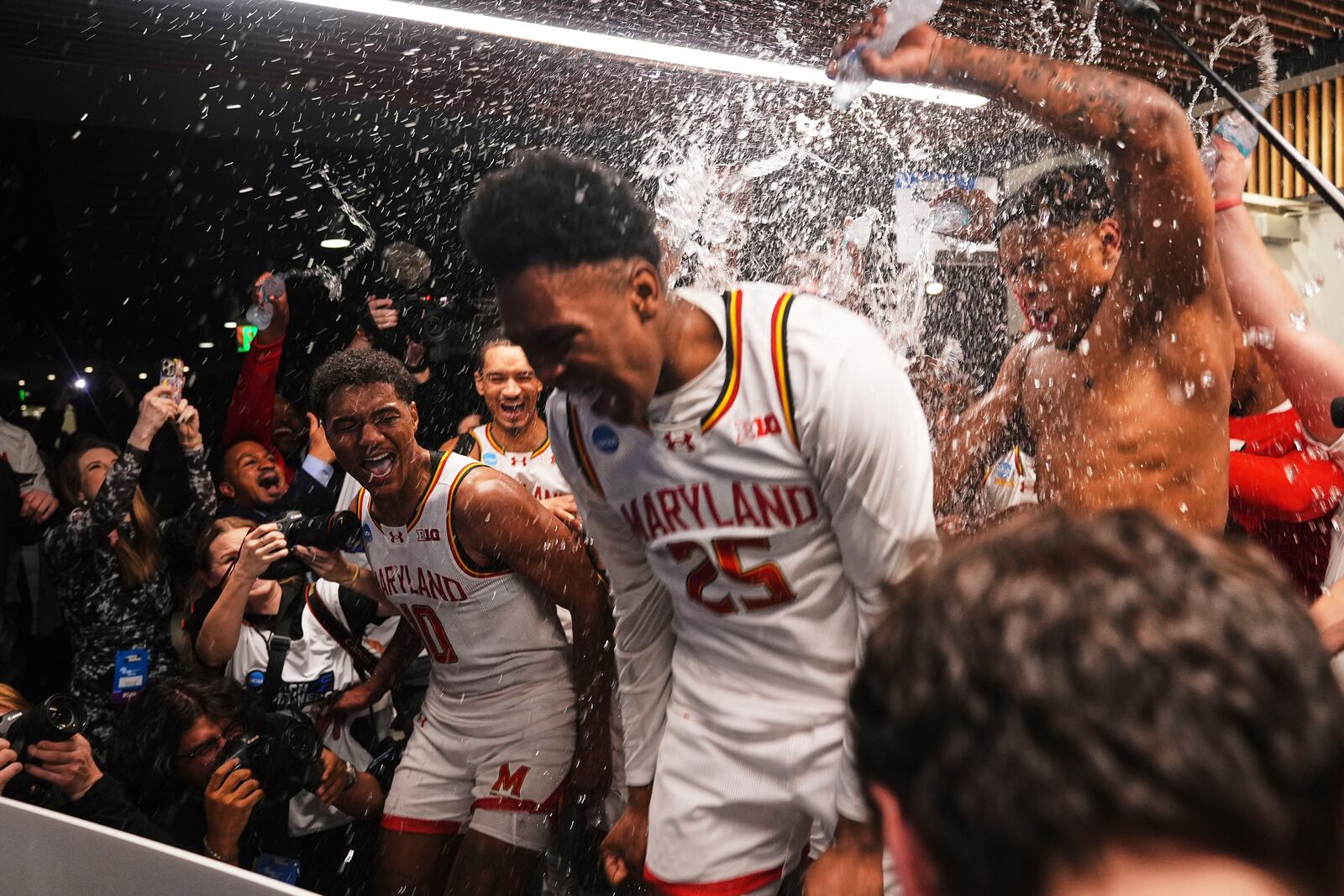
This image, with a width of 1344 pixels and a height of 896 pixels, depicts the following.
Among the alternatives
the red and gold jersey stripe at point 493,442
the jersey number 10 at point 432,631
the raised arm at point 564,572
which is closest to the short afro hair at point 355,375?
the raised arm at point 564,572

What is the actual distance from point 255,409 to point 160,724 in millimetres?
2003

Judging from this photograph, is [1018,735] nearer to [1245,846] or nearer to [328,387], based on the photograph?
[1245,846]

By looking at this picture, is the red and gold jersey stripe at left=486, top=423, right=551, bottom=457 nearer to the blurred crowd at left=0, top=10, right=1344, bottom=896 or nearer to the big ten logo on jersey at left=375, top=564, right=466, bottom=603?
the blurred crowd at left=0, top=10, right=1344, bottom=896

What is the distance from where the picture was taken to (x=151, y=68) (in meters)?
5.88

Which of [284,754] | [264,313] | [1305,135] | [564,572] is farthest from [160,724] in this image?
[1305,135]

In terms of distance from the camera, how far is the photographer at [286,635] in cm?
335

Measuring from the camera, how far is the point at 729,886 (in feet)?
6.16

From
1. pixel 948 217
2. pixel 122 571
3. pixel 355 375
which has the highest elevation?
pixel 355 375

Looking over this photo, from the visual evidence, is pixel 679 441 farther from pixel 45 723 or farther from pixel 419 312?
pixel 419 312

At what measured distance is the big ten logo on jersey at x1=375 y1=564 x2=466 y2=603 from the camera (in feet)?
9.39

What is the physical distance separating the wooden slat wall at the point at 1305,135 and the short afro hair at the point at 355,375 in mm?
5258

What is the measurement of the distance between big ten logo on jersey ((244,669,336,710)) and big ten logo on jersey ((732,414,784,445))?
2331 millimetres

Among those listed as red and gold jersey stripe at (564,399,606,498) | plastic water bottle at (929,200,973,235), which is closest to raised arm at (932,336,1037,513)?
red and gold jersey stripe at (564,399,606,498)

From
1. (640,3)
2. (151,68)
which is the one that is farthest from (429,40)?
(151,68)
